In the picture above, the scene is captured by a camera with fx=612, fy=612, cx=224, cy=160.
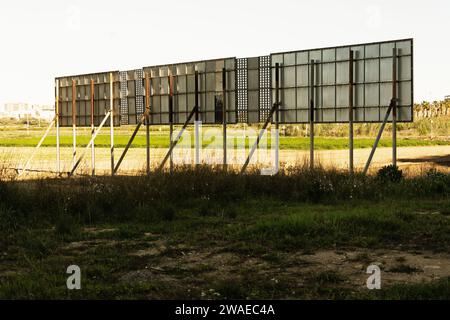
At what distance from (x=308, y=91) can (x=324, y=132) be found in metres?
64.0

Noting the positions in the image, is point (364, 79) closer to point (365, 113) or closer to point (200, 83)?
point (365, 113)

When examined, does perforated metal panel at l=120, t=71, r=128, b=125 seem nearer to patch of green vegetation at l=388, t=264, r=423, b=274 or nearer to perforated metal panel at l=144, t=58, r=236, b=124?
perforated metal panel at l=144, t=58, r=236, b=124

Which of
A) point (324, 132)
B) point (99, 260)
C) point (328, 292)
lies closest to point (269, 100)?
point (99, 260)

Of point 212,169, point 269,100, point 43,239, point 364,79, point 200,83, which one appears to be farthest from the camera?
point 200,83

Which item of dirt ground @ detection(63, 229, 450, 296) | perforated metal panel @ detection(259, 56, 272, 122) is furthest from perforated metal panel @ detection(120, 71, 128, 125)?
dirt ground @ detection(63, 229, 450, 296)

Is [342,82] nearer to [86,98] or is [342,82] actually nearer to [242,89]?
[242,89]

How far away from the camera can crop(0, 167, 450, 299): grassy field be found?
704 centimetres

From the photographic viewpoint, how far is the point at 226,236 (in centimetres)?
1004

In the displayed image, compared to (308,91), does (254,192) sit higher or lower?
lower

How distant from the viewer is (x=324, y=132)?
82125 millimetres

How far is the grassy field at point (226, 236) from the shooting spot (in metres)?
7.04
